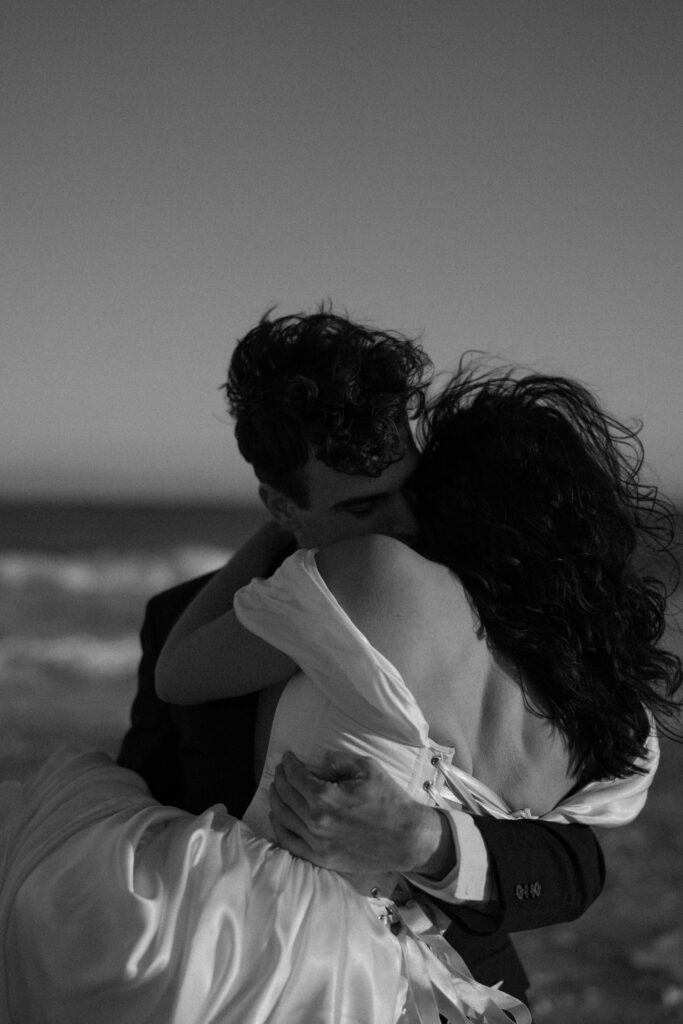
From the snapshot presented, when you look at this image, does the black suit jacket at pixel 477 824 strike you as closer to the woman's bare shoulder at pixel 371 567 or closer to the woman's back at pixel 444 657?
the woman's back at pixel 444 657

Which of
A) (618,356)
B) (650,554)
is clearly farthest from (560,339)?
(650,554)

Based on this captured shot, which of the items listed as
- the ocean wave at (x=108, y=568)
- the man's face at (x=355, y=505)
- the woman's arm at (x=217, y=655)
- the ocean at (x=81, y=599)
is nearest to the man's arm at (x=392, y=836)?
the woman's arm at (x=217, y=655)

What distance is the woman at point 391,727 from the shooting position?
4.24 ft

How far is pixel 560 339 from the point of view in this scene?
4125 millimetres

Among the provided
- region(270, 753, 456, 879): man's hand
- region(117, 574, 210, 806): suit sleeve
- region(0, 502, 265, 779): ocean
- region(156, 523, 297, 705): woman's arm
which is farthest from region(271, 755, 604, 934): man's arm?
region(0, 502, 265, 779): ocean

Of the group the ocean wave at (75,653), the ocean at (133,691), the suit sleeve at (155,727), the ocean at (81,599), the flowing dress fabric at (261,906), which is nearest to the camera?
the flowing dress fabric at (261,906)

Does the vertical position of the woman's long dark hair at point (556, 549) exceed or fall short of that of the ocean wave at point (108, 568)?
it exceeds it

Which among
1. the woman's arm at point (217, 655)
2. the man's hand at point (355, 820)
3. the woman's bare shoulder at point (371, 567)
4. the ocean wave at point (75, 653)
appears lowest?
the ocean wave at point (75, 653)

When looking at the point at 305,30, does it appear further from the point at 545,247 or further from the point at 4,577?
the point at 4,577

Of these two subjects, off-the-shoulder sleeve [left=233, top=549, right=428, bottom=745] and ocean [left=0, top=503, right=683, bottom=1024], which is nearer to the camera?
off-the-shoulder sleeve [left=233, top=549, right=428, bottom=745]

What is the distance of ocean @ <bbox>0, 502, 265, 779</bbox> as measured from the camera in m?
7.75

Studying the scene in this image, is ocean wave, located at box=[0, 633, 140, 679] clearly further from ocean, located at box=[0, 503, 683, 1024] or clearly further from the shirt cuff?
the shirt cuff

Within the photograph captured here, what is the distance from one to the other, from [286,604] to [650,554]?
66 centimetres

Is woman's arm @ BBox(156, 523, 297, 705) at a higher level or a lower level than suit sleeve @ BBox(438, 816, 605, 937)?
higher
